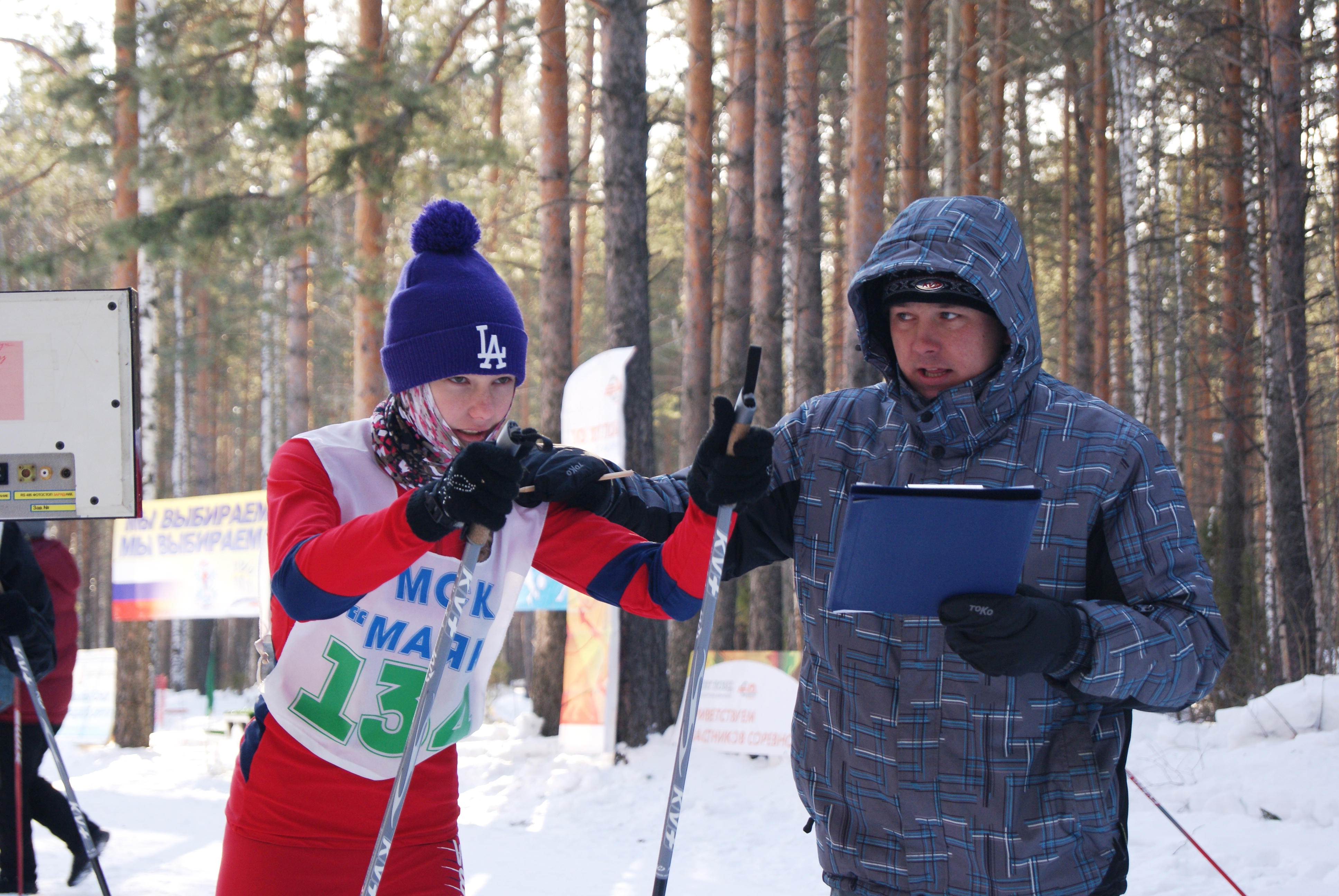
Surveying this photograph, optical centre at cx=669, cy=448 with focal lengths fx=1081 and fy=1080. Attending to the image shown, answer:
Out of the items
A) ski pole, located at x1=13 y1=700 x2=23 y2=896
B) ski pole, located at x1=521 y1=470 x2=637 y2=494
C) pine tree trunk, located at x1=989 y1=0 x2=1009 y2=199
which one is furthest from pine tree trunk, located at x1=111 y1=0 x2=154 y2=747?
pine tree trunk, located at x1=989 y1=0 x2=1009 y2=199

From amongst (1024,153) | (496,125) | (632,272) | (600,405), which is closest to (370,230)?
(632,272)

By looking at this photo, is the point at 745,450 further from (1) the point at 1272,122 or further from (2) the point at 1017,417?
(1) the point at 1272,122

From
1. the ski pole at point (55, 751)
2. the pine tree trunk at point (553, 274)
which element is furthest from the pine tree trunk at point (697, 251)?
the ski pole at point (55, 751)

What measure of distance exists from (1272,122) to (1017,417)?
831cm

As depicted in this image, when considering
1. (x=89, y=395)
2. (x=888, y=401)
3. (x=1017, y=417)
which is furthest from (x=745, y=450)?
(x=89, y=395)

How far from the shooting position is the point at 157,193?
13.3 meters

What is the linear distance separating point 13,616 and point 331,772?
3320 millimetres

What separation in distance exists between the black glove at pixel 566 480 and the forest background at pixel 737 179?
15.4 feet

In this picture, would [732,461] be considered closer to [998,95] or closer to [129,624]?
[129,624]

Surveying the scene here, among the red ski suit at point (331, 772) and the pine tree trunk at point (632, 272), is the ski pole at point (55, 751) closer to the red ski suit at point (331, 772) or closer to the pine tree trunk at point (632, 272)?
the red ski suit at point (331, 772)

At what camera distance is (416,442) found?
7.81ft

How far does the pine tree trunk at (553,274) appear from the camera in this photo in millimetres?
9492

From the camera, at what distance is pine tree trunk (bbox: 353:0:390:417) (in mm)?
9836

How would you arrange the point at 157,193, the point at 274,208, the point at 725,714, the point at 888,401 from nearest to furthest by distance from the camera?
the point at 888,401
the point at 725,714
the point at 274,208
the point at 157,193
